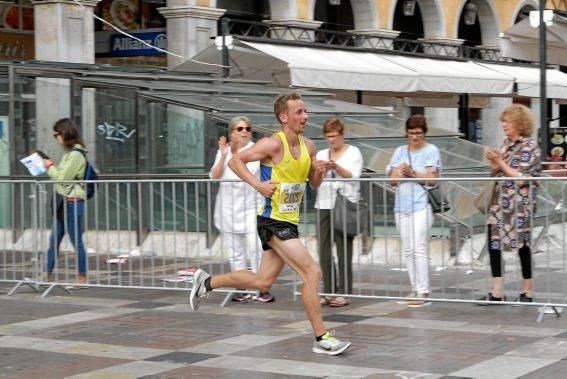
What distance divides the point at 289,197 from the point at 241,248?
3005mm

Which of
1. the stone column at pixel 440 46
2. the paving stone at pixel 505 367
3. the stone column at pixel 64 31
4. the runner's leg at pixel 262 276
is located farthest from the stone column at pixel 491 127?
the paving stone at pixel 505 367

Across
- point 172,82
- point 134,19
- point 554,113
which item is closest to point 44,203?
point 172,82

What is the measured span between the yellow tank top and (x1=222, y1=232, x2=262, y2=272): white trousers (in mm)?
2857

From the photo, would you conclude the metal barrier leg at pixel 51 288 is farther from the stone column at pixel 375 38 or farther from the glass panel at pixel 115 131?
the stone column at pixel 375 38

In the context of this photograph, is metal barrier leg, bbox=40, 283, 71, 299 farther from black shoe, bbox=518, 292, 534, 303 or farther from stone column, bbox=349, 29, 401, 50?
stone column, bbox=349, 29, 401, 50

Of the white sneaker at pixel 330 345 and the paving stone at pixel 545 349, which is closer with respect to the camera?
the paving stone at pixel 545 349

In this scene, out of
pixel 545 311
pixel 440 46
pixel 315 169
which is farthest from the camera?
pixel 440 46

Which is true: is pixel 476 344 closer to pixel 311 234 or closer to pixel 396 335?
pixel 396 335

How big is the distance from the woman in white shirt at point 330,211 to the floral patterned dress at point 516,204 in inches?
52.1

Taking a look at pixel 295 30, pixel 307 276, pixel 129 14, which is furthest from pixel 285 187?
pixel 295 30

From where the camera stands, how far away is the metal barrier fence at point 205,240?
1063 centimetres

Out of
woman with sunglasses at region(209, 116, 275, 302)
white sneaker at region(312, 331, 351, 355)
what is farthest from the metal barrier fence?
white sneaker at region(312, 331, 351, 355)

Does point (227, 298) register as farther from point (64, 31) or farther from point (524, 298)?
point (64, 31)

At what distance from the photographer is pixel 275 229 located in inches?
346
